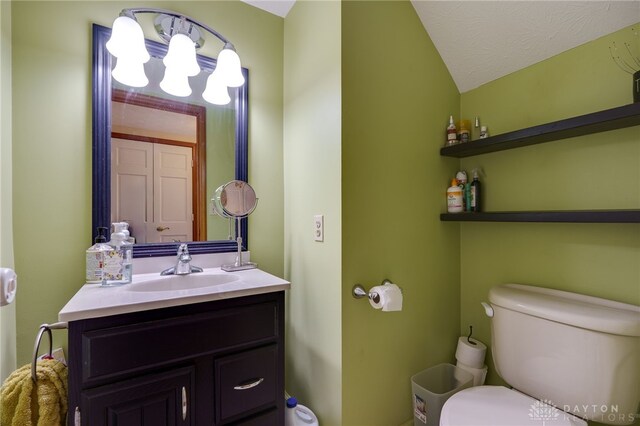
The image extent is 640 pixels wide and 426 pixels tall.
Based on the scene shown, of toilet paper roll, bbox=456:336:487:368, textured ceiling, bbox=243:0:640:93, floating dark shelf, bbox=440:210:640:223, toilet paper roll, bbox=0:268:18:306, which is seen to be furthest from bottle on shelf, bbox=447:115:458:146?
toilet paper roll, bbox=0:268:18:306

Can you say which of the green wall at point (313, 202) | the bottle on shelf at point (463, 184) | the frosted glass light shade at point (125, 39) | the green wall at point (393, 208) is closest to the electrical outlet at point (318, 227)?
the green wall at point (313, 202)

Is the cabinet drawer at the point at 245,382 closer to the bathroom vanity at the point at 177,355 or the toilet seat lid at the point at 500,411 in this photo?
the bathroom vanity at the point at 177,355

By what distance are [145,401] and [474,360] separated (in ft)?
4.48

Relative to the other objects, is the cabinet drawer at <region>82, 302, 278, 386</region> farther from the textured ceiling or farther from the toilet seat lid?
the textured ceiling

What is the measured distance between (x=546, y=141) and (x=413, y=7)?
880 millimetres

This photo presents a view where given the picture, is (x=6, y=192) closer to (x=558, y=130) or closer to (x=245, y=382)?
(x=245, y=382)

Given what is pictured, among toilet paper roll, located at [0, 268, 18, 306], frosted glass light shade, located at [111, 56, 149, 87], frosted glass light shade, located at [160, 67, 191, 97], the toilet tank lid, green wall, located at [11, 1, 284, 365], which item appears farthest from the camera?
frosted glass light shade, located at [160, 67, 191, 97]

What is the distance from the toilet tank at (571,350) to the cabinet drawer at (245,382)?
0.93 m

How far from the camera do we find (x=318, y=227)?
125 centimetres

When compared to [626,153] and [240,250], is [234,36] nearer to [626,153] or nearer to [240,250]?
[240,250]

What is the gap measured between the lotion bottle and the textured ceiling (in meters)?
0.56

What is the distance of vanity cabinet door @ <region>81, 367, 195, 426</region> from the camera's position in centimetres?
77

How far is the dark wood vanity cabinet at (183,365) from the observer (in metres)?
0.77

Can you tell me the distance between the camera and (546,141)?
1203mm
